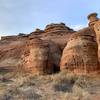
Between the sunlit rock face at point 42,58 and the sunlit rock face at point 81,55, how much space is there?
1221 millimetres

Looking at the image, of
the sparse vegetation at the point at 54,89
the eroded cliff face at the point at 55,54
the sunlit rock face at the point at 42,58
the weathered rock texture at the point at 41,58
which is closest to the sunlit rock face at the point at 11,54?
the eroded cliff face at the point at 55,54

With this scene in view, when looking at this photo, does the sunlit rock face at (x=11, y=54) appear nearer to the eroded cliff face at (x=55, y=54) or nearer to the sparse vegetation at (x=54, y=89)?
the eroded cliff face at (x=55, y=54)

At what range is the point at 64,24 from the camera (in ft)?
109

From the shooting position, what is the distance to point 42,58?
2370 centimetres

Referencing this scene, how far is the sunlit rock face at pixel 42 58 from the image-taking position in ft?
77.1

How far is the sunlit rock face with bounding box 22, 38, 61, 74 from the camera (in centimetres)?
2350

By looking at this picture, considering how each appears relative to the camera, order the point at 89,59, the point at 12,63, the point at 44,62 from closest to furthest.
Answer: the point at 89,59
the point at 44,62
the point at 12,63

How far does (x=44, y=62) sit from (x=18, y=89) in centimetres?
864

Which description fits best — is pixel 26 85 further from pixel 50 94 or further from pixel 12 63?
pixel 12 63

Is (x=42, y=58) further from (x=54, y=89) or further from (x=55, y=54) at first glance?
(x=54, y=89)

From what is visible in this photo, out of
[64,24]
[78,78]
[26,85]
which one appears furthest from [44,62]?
[64,24]

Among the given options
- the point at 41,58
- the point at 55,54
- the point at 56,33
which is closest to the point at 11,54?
the point at 56,33

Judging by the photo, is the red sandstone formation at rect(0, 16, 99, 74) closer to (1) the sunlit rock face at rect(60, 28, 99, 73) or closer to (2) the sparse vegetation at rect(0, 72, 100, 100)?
(1) the sunlit rock face at rect(60, 28, 99, 73)

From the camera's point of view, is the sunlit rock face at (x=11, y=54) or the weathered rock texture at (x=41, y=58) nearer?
the weathered rock texture at (x=41, y=58)
